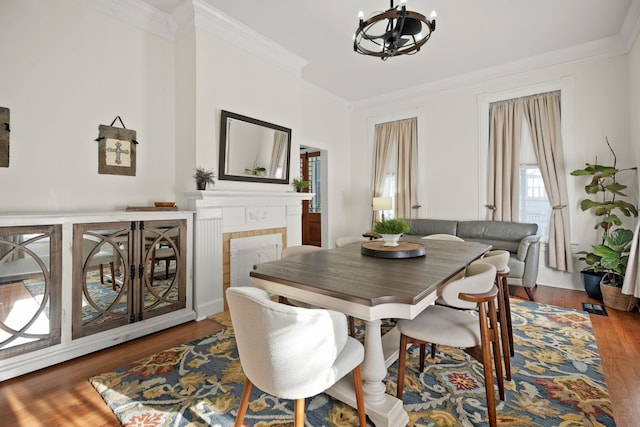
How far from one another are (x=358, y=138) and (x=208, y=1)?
3.72 metres

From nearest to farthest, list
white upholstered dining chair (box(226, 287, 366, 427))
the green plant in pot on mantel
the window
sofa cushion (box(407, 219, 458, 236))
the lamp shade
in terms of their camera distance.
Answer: white upholstered dining chair (box(226, 287, 366, 427)), the green plant in pot on mantel, the window, sofa cushion (box(407, 219, 458, 236)), the lamp shade

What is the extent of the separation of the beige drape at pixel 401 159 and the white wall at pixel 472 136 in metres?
0.18

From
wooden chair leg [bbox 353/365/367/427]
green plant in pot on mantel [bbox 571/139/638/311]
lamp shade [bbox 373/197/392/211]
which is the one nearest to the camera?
wooden chair leg [bbox 353/365/367/427]

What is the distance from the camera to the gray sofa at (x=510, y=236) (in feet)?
12.4

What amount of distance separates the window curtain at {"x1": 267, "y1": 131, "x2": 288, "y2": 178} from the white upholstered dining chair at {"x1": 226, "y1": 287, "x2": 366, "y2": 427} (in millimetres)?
2887

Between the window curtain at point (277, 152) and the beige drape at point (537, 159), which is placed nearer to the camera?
the window curtain at point (277, 152)

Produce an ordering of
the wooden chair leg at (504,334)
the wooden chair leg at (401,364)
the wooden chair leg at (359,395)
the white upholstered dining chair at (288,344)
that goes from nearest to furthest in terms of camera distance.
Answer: the white upholstered dining chair at (288,344)
the wooden chair leg at (359,395)
the wooden chair leg at (401,364)
the wooden chair leg at (504,334)

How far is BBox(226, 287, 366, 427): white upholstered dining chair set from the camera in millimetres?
1160

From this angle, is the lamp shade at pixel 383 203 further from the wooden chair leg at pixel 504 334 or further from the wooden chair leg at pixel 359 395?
the wooden chair leg at pixel 359 395

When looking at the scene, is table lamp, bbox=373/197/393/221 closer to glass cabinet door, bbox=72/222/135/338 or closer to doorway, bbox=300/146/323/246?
doorway, bbox=300/146/323/246

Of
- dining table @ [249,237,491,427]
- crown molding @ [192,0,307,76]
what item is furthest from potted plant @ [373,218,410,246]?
crown molding @ [192,0,307,76]

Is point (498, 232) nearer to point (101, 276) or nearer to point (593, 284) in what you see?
point (593, 284)

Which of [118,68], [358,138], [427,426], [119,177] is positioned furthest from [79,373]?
[358,138]

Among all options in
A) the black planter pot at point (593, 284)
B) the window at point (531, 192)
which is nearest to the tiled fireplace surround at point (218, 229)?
the window at point (531, 192)
